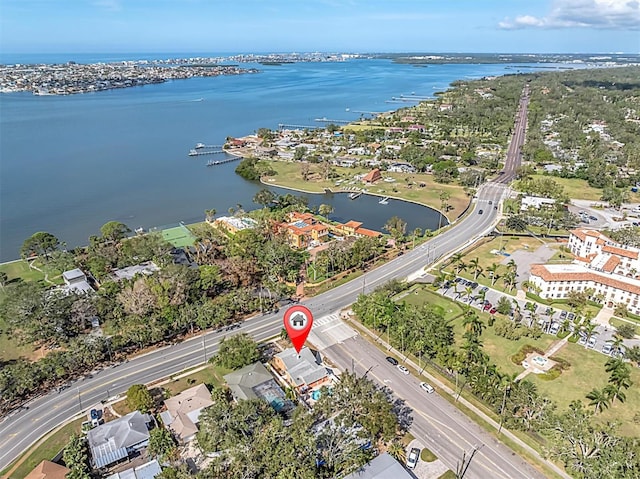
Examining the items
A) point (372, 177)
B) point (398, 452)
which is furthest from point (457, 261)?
point (372, 177)

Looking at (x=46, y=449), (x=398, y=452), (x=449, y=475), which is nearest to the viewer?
(x=449, y=475)

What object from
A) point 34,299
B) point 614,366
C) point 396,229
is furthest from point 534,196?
point 34,299

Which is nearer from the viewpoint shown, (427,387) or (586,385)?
(427,387)

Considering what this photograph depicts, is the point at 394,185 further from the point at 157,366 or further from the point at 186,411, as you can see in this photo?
the point at 186,411

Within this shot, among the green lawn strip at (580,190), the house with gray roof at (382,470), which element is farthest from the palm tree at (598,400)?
the green lawn strip at (580,190)

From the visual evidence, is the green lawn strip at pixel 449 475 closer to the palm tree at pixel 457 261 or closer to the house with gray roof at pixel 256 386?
the house with gray roof at pixel 256 386

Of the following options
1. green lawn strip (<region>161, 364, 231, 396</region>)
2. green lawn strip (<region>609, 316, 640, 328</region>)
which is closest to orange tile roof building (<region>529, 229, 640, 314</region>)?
green lawn strip (<region>609, 316, 640, 328</region>)
